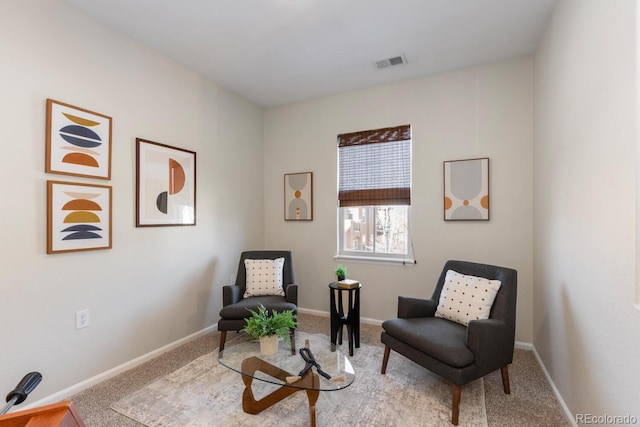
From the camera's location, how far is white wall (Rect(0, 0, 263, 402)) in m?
1.93

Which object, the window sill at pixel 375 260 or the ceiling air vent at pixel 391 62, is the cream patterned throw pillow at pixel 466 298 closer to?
the window sill at pixel 375 260

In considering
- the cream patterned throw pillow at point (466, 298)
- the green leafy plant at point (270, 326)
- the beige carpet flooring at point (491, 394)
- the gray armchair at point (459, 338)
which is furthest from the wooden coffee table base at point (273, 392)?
the cream patterned throw pillow at point (466, 298)

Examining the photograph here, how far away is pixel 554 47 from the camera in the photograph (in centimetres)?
223

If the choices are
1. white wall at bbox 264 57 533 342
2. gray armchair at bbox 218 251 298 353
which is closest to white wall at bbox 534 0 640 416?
white wall at bbox 264 57 533 342

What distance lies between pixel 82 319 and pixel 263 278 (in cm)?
148

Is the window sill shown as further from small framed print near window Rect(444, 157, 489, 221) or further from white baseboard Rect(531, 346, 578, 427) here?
white baseboard Rect(531, 346, 578, 427)

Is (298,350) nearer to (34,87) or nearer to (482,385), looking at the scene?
(482,385)

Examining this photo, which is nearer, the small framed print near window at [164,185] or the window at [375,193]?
the small framed print near window at [164,185]

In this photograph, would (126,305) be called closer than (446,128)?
Yes

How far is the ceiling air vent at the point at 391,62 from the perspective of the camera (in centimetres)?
291

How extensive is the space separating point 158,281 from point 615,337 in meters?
3.10

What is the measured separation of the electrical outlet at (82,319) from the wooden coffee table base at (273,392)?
1.26 meters

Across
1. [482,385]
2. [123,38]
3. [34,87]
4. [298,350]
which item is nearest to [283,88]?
[123,38]
